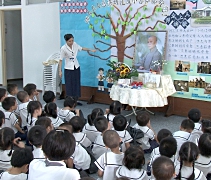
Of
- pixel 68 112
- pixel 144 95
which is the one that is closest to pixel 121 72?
pixel 144 95

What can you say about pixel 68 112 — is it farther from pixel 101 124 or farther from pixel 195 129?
pixel 195 129

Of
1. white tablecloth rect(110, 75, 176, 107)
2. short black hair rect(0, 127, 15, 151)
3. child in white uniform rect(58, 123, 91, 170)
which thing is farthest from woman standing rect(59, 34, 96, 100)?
short black hair rect(0, 127, 15, 151)

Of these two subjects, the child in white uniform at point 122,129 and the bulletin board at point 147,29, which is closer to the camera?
the child in white uniform at point 122,129

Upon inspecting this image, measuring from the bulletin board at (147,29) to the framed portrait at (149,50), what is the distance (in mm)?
87

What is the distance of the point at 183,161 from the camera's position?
2336 mm

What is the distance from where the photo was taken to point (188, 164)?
2.33 metres

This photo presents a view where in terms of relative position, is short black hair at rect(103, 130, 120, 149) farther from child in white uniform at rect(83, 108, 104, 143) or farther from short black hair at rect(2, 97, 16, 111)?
short black hair at rect(2, 97, 16, 111)

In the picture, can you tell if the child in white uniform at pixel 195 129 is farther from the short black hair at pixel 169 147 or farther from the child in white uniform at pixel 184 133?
the short black hair at pixel 169 147

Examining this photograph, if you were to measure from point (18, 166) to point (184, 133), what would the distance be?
5.21 feet

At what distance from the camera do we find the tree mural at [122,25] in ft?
17.9

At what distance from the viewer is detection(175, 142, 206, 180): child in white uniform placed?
2.30m

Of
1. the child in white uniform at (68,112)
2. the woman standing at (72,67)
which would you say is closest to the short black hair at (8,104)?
the child in white uniform at (68,112)

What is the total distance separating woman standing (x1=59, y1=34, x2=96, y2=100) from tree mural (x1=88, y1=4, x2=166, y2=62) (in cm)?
41

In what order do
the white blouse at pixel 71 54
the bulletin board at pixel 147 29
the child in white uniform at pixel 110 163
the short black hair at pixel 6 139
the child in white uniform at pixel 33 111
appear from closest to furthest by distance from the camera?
the child in white uniform at pixel 110 163
the short black hair at pixel 6 139
the child in white uniform at pixel 33 111
the bulletin board at pixel 147 29
the white blouse at pixel 71 54
